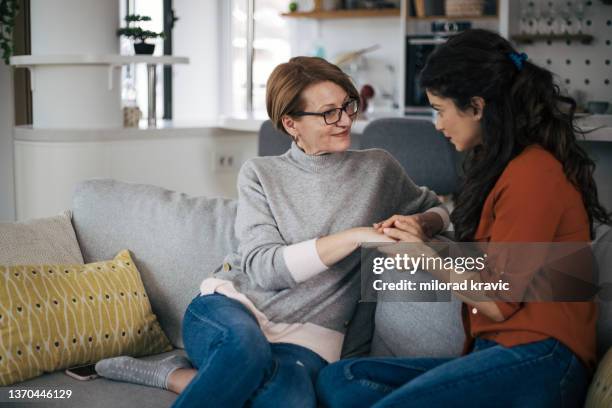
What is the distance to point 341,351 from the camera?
1.92 meters

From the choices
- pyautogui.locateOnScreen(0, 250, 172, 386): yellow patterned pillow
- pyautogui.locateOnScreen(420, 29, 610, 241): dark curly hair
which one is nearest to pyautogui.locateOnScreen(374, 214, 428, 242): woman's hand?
pyautogui.locateOnScreen(420, 29, 610, 241): dark curly hair

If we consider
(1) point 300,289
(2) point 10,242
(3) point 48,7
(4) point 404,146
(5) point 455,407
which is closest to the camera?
(5) point 455,407

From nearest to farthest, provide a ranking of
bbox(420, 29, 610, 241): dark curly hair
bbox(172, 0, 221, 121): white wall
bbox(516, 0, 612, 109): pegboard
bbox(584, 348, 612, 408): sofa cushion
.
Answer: bbox(584, 348, 612, 408): sofa cushion, bbox(420, 29, 610, 241): dark curly hair, bbox(516, 0, 612, 109): pegboard, bbox(172, 0, 221, 121): white wall

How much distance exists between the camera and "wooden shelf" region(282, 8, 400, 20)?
5598 mm

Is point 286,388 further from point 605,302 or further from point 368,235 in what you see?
point 605,302

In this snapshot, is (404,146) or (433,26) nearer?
(404,146)

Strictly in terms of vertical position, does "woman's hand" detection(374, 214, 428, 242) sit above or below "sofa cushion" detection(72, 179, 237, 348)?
above

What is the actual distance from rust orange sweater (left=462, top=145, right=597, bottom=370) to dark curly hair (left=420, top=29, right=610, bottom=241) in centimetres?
3

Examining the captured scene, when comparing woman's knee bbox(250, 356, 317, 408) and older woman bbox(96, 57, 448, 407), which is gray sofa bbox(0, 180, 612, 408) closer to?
older woman bbox(96, 57, 448, 407)

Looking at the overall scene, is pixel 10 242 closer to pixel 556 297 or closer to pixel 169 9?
pixel 556 297

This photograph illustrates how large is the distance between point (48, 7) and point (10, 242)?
1885 mm

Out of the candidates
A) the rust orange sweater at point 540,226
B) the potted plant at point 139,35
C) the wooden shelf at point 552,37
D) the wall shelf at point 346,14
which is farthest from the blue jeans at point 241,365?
the wall shelf at point 346,14

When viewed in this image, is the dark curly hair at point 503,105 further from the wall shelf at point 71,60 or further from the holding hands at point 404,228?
the wall shelf at point 71,60

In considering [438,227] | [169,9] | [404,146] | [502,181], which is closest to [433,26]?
[169,9]
